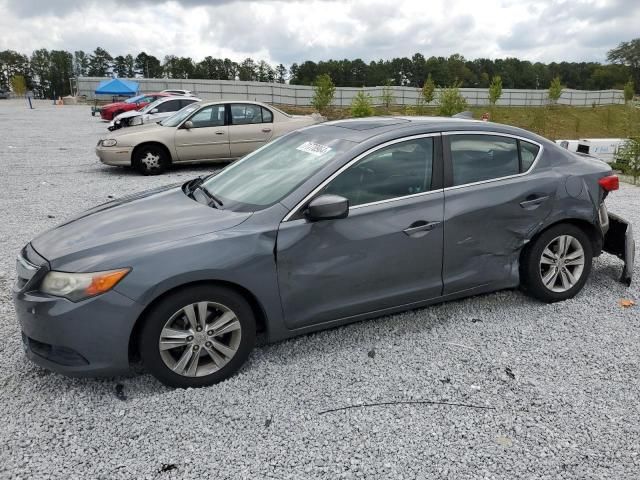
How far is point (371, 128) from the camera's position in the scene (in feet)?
12.9

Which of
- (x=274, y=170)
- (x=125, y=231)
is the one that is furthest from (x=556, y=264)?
(x=125, y=231)

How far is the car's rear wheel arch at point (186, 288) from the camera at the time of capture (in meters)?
3.02

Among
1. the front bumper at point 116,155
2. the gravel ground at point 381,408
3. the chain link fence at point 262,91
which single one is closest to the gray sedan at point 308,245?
the gravel ground at point 381,408

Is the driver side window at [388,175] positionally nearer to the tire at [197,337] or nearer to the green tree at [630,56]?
the tire at [197,337]

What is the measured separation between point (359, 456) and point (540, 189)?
2604 millimetres

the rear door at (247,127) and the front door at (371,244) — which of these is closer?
the front door at (371,244)

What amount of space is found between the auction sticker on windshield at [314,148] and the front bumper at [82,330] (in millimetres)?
1657

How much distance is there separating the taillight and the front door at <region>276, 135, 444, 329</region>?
5.20 feet

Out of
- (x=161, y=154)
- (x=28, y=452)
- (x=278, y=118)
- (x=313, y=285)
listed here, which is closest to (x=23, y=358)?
(x=28, y=452)

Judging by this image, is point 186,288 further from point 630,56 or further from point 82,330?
point 630,56

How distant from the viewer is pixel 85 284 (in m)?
2.91

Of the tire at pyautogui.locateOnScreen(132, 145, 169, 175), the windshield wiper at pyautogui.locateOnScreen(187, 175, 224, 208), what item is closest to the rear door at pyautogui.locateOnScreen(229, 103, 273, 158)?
the tire at pyautogui.locateOnScreen(132, 145, 169, 175)

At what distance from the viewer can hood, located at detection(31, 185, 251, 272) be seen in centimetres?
302

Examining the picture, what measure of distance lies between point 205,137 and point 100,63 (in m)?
125
